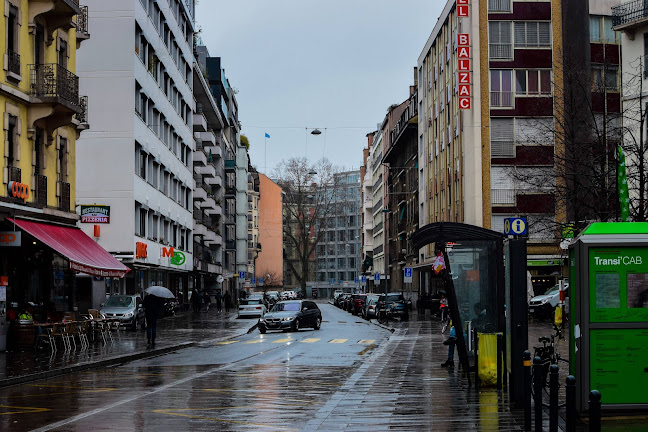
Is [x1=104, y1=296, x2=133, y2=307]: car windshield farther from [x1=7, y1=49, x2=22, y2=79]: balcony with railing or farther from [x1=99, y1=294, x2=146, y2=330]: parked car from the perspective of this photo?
[x1=7, y1=49, x2=22, y2=79]: balcony with railing

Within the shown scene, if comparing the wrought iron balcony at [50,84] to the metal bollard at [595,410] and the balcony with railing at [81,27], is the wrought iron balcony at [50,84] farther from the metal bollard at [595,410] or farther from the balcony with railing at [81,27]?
the metal bollard at [595,410]

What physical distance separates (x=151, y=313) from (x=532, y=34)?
1394 inches

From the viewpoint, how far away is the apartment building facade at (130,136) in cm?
5025

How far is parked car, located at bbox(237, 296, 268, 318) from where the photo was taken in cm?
6228

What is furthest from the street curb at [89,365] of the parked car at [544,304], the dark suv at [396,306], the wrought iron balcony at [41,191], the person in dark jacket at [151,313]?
the dark suv at [396,306]

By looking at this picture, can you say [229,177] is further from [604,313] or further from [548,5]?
[604,313]

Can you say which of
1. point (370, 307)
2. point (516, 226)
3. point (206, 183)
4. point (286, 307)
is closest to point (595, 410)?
point (516, 226)

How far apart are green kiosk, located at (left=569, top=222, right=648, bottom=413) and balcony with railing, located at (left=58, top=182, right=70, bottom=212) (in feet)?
76.7

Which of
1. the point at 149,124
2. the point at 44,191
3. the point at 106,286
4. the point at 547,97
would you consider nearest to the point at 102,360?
the point at 44,191

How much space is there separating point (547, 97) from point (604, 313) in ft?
150

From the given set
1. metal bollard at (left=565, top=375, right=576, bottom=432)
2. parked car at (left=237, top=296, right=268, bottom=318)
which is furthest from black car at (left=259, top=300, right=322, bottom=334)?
metal bollard at (left=565, top=375, right=576, bottom=432)

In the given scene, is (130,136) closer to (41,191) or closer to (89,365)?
(41,191)

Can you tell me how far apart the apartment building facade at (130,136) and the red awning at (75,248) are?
1328 cm

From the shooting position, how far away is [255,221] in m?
164
